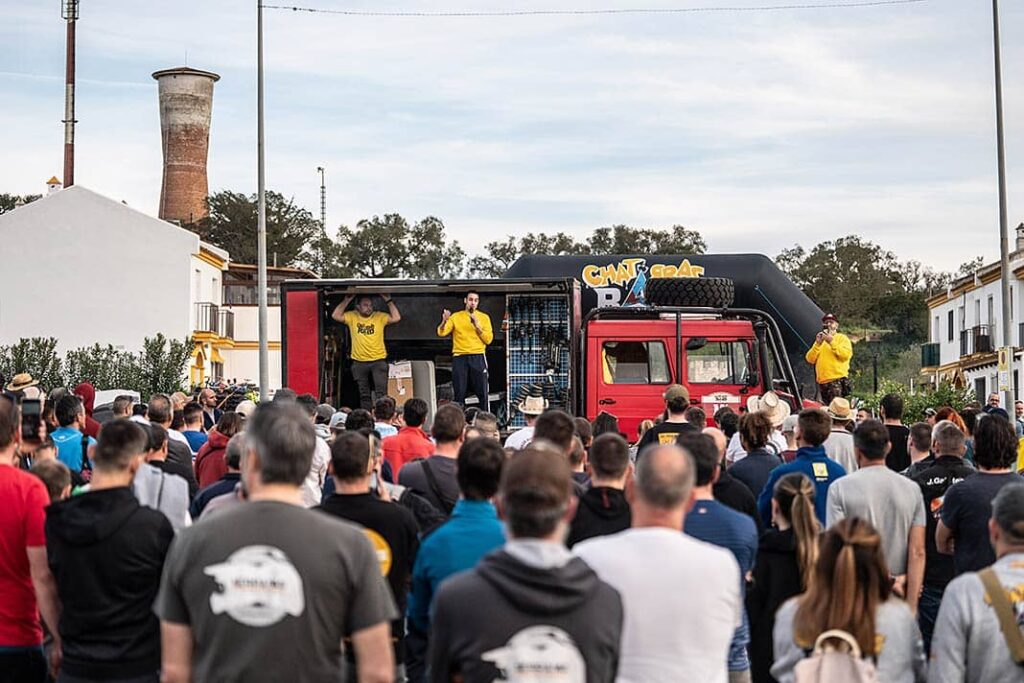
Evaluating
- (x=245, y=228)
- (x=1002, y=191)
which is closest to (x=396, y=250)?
(x=245, y=228)

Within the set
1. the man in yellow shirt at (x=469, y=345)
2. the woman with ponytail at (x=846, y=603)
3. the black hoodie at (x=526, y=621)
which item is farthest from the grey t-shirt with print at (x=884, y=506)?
the man in yellow shirt at (x=469, y=345)

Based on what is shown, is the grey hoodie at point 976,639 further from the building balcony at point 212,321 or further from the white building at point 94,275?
the building balcony at point 212,321

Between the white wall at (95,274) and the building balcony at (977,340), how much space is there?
30285 millimetres

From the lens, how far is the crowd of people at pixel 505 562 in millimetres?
4031

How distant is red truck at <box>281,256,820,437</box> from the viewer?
16.2 meters

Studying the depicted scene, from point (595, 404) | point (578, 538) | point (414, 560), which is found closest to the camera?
point (414, 560)

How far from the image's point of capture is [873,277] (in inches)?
2928

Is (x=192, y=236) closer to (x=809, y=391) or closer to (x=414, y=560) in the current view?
(x=809, y=391)

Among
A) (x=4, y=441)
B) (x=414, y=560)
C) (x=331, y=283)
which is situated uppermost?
(x=331, y=283)

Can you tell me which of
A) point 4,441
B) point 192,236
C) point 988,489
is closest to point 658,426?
point 988,489

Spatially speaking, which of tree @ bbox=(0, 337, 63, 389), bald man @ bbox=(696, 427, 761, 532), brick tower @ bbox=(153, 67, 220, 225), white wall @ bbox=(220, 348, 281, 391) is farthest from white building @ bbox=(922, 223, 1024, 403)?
bald man @ bbox=(696, 427, 761, 532)

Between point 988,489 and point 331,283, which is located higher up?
point 331,283

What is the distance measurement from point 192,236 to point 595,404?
38.3 metres

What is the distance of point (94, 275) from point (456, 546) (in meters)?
48.5
